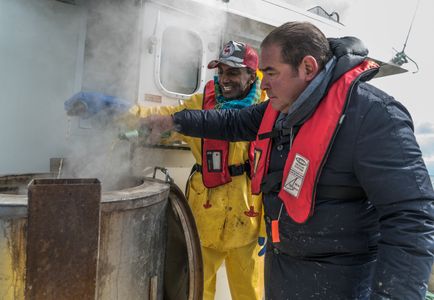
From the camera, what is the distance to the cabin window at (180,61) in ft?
9.32

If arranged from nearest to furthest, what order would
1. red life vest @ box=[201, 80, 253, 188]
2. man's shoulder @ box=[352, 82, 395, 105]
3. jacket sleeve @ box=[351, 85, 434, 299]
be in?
jacket sleeve @ box=[351, 85, 434, 299]
man's shoulder @ box=[352, 82, 395, 105]
red life vest @ box=[201, 80, 253, 188]

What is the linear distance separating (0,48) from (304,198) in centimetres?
271

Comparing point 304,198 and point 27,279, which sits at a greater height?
point 304,198

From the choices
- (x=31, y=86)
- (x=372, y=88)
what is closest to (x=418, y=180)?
(x=372, y=88)

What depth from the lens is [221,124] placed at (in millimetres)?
2070

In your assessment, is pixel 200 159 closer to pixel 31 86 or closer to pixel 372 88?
pixel 372 88

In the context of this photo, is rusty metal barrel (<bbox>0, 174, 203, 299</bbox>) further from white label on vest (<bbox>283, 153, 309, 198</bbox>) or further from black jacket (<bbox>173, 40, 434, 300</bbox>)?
white label on vest (<bbox>283, 153, 309, 198</bbox>)

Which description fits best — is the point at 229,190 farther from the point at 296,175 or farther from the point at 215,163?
the point at 296,175

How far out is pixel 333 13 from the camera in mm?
4070

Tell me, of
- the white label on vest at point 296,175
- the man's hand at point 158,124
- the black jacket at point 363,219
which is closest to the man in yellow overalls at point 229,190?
the man's hand at point 158,124

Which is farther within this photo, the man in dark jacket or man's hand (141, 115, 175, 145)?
man's hand (141, 115, 175, 145)

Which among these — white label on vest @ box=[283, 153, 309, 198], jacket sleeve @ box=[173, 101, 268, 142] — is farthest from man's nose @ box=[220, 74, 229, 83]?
white label on vest @ box=[283, 153, 309, 198]

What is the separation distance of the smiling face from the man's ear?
3.59 ft

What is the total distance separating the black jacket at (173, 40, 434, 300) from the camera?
110 centimetres
